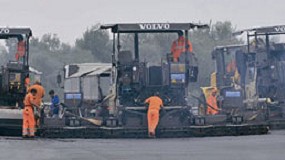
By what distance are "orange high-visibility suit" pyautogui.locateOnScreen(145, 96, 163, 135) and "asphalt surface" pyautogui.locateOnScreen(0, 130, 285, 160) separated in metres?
0.88

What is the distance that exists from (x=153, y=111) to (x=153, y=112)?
1.6 inches

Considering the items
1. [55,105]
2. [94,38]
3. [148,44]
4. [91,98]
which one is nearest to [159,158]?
[55,105]

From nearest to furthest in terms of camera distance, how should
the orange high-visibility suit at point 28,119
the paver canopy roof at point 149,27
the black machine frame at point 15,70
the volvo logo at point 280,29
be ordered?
1. the orange high-visibility suit at point 28,119
2. the paver canopy roof at point 149,27
3. the black machine frame at point 15,70
4. the volvo logo at point 280,29

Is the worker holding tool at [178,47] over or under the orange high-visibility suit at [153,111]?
over

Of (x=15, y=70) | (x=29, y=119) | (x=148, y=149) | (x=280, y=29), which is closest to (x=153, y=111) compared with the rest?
(x=29, y=119)

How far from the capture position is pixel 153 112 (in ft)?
68.0

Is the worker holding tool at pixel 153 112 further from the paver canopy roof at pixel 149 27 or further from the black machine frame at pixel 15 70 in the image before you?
the black machine frame at pixel 15 70

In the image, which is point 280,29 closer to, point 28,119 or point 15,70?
point 15,70

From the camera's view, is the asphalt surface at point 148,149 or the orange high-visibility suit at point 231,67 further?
the orange high-visibility suit at point 231,67

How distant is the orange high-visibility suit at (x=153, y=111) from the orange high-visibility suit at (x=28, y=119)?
3005mm

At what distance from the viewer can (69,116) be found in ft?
68.7

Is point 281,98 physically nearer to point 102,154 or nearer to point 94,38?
point 102,154

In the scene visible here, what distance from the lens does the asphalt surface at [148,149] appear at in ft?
46.9

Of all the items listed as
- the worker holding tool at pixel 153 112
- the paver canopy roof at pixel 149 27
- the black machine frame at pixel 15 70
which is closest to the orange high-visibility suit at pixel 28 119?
the black machine frame at pixel 15 70
